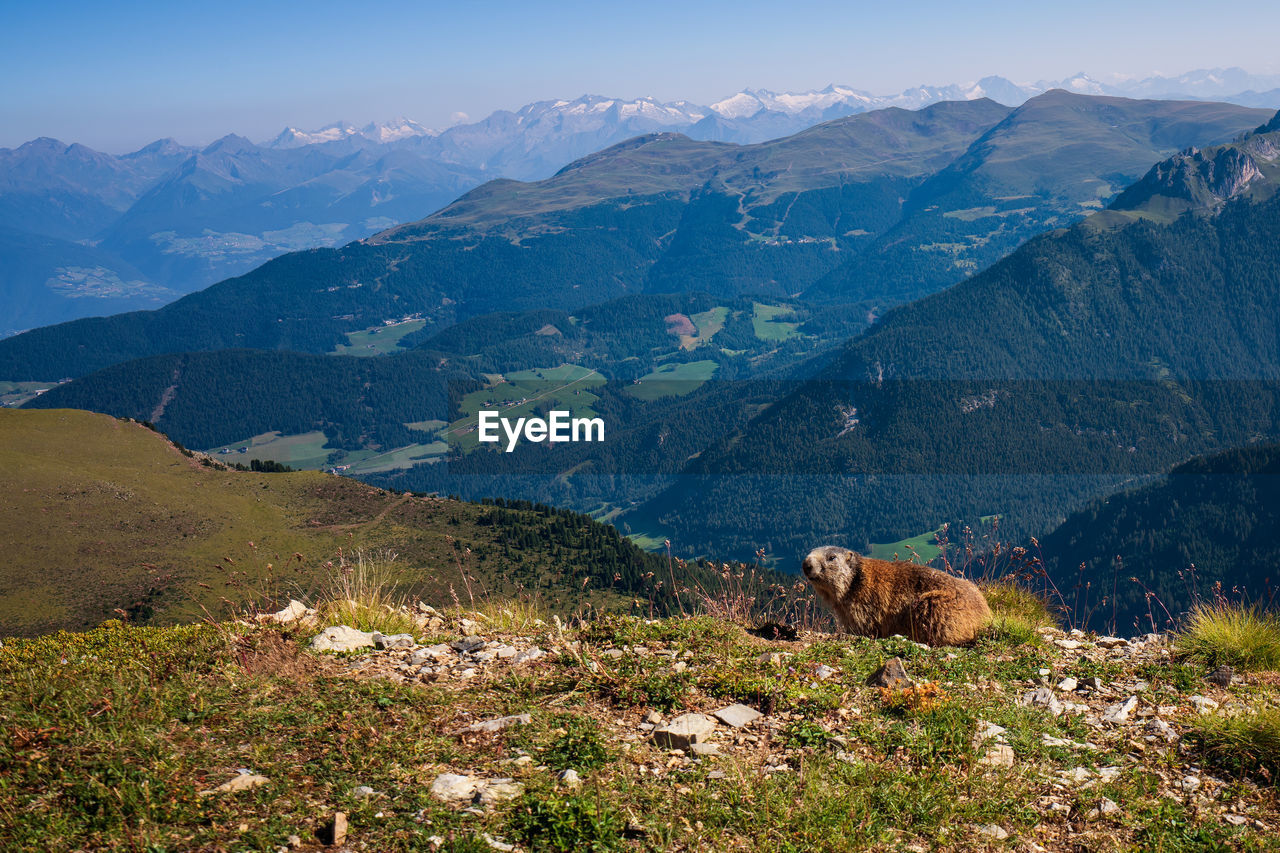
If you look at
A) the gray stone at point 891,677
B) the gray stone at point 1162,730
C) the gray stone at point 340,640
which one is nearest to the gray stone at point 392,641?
the gray stone at point 340,640

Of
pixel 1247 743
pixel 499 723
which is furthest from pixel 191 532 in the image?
pixel 1247 743

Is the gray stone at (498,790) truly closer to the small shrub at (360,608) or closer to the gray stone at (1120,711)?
the small shrub at (360,608)

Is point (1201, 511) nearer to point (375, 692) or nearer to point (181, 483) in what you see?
point (181, 483)

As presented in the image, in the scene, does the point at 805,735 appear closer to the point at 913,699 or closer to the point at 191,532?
the point at 913,699

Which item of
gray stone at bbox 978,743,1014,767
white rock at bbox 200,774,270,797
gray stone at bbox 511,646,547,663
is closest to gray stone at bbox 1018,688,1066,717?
gray stone at bbox 978,743,1014,767

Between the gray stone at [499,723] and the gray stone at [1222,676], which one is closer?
the gray stone at [499,723]

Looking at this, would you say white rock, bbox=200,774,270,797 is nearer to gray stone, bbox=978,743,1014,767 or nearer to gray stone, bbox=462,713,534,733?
gray stone, bbox=462,713,534,733

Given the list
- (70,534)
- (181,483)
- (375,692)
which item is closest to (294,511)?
(181,483)
